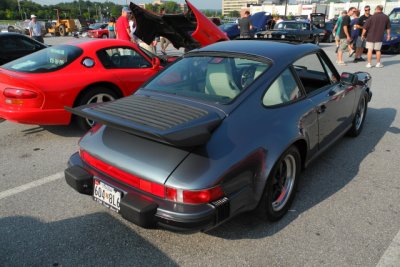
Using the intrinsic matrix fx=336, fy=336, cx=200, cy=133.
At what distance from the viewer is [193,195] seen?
2.04 m

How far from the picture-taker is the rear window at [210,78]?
9.09ft

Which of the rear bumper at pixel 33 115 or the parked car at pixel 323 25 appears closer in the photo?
the rear bumper at pixel 33 115

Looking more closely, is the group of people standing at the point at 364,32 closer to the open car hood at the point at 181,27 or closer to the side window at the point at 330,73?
the open car hood at the point at 181,27

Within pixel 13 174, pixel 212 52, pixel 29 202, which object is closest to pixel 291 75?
pixel 212 52

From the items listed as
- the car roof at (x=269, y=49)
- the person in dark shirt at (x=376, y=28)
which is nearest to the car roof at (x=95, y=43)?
the car roof at (x=269, y=49)

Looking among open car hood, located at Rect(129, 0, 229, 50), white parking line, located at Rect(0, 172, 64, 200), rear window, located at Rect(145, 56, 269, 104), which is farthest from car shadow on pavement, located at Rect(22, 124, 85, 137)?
rear window, located at Rect(145, 56, 269, 104)

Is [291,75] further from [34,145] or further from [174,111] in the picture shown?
[34,145]

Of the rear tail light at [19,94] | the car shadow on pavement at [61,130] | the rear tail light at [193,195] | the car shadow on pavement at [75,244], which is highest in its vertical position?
the rear tail light at [19,94]

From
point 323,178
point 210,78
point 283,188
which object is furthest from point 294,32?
point 283,188

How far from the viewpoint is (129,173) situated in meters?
2.22

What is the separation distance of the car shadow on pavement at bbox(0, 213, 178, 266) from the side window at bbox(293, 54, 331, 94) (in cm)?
225

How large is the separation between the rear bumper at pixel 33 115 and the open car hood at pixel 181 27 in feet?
6.90

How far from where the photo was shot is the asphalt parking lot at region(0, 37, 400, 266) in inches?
93.6

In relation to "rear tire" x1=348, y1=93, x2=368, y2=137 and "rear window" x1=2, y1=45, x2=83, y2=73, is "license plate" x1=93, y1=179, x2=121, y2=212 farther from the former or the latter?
"rear tire" x1=348, y1=93, x2=368, y2=137
